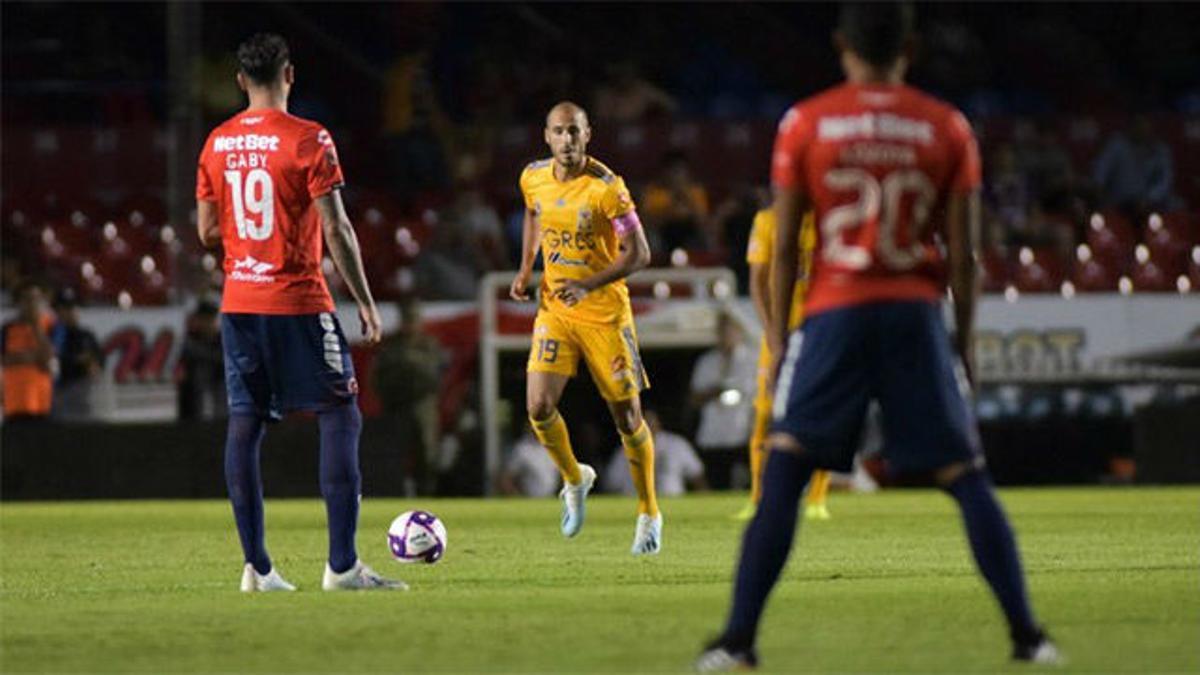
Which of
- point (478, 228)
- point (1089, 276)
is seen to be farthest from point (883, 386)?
point (1089, 276)

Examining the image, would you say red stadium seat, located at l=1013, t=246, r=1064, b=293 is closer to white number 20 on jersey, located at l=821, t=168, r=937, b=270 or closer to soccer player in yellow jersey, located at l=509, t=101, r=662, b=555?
soccer player in yellow jersey, located at l=509, t=101, r=662, b=555

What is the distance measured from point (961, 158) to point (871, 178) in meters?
0.31

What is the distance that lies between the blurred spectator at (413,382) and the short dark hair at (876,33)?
15.6 meters

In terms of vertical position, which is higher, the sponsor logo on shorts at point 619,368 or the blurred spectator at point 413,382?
the sponsor logo on shorts at point 619,368

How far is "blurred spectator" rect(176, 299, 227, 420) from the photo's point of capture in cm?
A: 2328

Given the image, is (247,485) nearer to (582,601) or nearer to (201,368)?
(582,601)

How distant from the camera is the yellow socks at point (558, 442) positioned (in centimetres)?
1422

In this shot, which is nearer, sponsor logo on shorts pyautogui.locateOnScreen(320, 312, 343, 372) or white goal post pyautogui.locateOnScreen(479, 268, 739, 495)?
sponsor logo on shorts pyautogui.locateOnScreen(320, 312, 343, 372)

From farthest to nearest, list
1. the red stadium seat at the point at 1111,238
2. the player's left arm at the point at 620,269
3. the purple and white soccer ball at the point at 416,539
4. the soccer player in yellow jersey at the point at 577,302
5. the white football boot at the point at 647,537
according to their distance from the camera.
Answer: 1. the red stadium seat at the point at 1111,238
2. the soccer player in yellow jersey at the point at 577,302
3. the player's left arm at the point at 620,269
4. the white football boot at the point at 647,537
5. the purple and white soccer ball at the point at 416,539

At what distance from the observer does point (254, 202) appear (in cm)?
1064

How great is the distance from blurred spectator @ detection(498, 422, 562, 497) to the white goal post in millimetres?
231

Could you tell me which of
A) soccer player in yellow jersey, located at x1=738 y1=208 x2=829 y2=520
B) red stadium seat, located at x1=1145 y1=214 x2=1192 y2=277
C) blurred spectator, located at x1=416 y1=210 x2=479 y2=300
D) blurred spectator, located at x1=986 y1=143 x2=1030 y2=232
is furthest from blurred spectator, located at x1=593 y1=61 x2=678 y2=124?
soccer player in yellow jersey, located at x1=738 y1=208 x2=829 y2=520


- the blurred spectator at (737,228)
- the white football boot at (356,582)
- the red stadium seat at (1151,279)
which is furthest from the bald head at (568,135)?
the red stadium seat at (1151,279)

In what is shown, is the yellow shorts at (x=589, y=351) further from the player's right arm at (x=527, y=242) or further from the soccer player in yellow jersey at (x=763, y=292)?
the soccer player in yellow jersey at (x=763, y=292)
